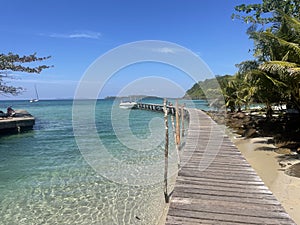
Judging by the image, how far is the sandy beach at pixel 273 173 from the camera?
5397mm

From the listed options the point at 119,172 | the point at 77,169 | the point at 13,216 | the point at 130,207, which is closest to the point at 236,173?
the point at 130,207

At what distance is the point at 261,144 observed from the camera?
38.4 ft

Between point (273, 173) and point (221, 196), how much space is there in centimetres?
390

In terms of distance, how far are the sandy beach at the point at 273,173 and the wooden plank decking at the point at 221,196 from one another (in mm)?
841

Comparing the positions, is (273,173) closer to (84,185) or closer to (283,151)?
(283,151)

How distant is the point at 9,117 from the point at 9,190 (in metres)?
16.5

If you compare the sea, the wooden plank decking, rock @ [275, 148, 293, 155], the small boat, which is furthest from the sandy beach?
the small boat

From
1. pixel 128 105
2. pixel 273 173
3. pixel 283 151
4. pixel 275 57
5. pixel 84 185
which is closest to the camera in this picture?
pixel 273 173

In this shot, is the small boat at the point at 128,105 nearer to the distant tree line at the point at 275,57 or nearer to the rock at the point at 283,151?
the distant tree line at the point at 275,57

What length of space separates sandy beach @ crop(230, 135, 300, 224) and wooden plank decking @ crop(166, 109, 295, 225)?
84 cm

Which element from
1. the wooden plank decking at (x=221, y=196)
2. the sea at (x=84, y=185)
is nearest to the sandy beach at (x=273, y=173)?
the wooden plank decking at (x=221, y=196)

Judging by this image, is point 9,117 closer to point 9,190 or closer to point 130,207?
point 9,190

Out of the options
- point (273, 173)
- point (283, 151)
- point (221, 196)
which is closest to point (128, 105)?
point (283, 151)

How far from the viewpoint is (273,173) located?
297 inches
